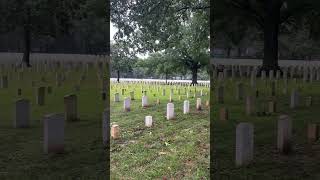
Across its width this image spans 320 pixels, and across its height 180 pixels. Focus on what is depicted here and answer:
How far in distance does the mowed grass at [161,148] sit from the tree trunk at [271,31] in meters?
12.1

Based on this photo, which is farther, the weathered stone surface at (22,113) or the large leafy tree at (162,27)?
the weathered stone surface at (22,113)

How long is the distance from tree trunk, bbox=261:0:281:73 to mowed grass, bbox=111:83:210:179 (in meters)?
12.1

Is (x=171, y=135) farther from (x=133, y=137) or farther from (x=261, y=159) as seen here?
(x=261, y=159)

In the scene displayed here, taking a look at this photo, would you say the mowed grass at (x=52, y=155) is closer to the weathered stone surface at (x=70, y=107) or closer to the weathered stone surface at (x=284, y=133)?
the weathered stone surface at (x=70, y=107)

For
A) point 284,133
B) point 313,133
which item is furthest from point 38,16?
point 284,133

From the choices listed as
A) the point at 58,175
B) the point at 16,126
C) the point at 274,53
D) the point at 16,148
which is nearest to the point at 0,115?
the point at 16,126

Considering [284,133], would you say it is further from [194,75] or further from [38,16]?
[38,16]

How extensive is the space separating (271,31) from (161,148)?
50.6 feet

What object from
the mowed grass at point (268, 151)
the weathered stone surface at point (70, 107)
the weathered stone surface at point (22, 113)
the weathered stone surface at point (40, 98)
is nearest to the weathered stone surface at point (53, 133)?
the weathered stone surface at point (22, 113)

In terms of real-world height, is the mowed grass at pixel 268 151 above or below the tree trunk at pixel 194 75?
below

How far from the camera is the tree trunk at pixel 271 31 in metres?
19.5

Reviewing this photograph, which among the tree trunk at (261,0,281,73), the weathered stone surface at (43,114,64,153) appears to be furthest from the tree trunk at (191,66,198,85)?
the tree trunk at (261,0,281,73)

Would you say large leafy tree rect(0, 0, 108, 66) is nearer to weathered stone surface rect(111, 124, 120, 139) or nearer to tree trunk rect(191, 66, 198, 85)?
tree trunk rect(191, 66, 198, 85)

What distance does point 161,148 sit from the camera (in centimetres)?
570
